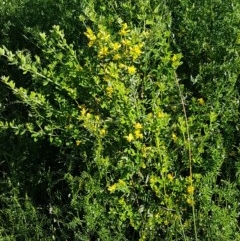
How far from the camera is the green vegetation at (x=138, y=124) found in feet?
11.0

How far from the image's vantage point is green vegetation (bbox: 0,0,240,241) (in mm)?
3340

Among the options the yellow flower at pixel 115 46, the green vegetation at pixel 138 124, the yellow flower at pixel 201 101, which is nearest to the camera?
the yellow flower at pixel 115 46

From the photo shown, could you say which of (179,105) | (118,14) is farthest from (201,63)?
(118,14)

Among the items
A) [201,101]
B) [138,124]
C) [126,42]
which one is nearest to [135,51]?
[126,42]

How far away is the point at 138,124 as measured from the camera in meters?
3.28

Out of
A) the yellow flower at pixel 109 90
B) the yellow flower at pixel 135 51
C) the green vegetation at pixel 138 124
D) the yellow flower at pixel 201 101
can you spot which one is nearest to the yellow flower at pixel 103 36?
the green vegetation at pixel 138 124

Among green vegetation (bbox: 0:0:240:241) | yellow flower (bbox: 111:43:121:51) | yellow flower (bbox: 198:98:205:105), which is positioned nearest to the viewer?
yellow flower (bbox: 111:43:121:51)

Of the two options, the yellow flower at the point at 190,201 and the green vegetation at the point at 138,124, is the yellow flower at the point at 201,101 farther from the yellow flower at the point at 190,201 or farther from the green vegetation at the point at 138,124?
the yellow flower at the point at 190,201

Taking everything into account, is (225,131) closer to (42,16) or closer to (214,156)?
(214,156)

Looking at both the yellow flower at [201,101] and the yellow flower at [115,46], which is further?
the yellow flower at [201,101]

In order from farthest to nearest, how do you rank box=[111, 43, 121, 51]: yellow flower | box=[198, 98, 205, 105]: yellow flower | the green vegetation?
box=[198, 98, 205, 105]: yellow flower < the green vegetation < box=[111, 43, 121, 51]: yellow flower

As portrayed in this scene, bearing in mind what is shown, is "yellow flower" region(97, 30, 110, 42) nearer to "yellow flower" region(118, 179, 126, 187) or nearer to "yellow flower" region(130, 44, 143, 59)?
"yellow flower" region(130, 44, 143, 59)

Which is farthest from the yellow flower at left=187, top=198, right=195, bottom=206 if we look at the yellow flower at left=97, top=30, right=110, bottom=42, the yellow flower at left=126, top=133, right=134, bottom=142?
the yellow flower at left=97, top=30, right=110, bottom=42

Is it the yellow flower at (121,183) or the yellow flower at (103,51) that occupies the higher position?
the yellow flower at (103,51)
